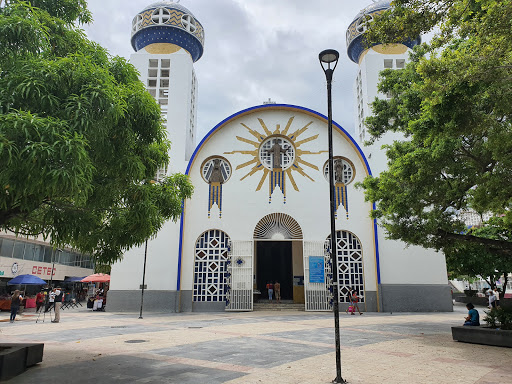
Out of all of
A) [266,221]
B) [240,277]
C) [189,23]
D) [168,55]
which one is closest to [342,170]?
[266,221]

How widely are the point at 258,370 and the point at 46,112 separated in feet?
18.9

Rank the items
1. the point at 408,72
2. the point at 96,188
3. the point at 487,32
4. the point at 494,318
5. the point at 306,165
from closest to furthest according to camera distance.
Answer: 1. the point at 487,32
2. the point at 96,188
3. the point at 494,318
4. the point at 408,72
5. the point at 306,165

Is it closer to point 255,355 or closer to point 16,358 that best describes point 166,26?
point 255,355

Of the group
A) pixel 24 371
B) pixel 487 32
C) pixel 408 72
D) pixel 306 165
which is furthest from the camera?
pixel 306 165

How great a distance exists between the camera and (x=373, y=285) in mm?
20969

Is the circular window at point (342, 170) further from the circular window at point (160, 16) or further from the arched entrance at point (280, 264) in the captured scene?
the circular window at point (160, 16)

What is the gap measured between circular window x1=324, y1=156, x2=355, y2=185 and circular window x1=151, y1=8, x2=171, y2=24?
13395mm

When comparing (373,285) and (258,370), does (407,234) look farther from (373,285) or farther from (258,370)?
(373,285)

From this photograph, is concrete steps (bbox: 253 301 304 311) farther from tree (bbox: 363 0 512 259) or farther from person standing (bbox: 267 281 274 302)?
tree (bbox: 363 0 512 259)

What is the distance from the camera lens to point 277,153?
73.3ft

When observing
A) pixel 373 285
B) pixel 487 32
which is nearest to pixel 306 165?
pixel 373 285

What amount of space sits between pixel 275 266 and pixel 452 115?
21896 mm

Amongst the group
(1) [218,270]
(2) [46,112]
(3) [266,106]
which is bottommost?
(1) [218,270]

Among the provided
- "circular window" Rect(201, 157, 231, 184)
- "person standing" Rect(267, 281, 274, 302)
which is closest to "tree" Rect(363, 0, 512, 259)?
"circular window" Rect(201, 157, 231, 184)
